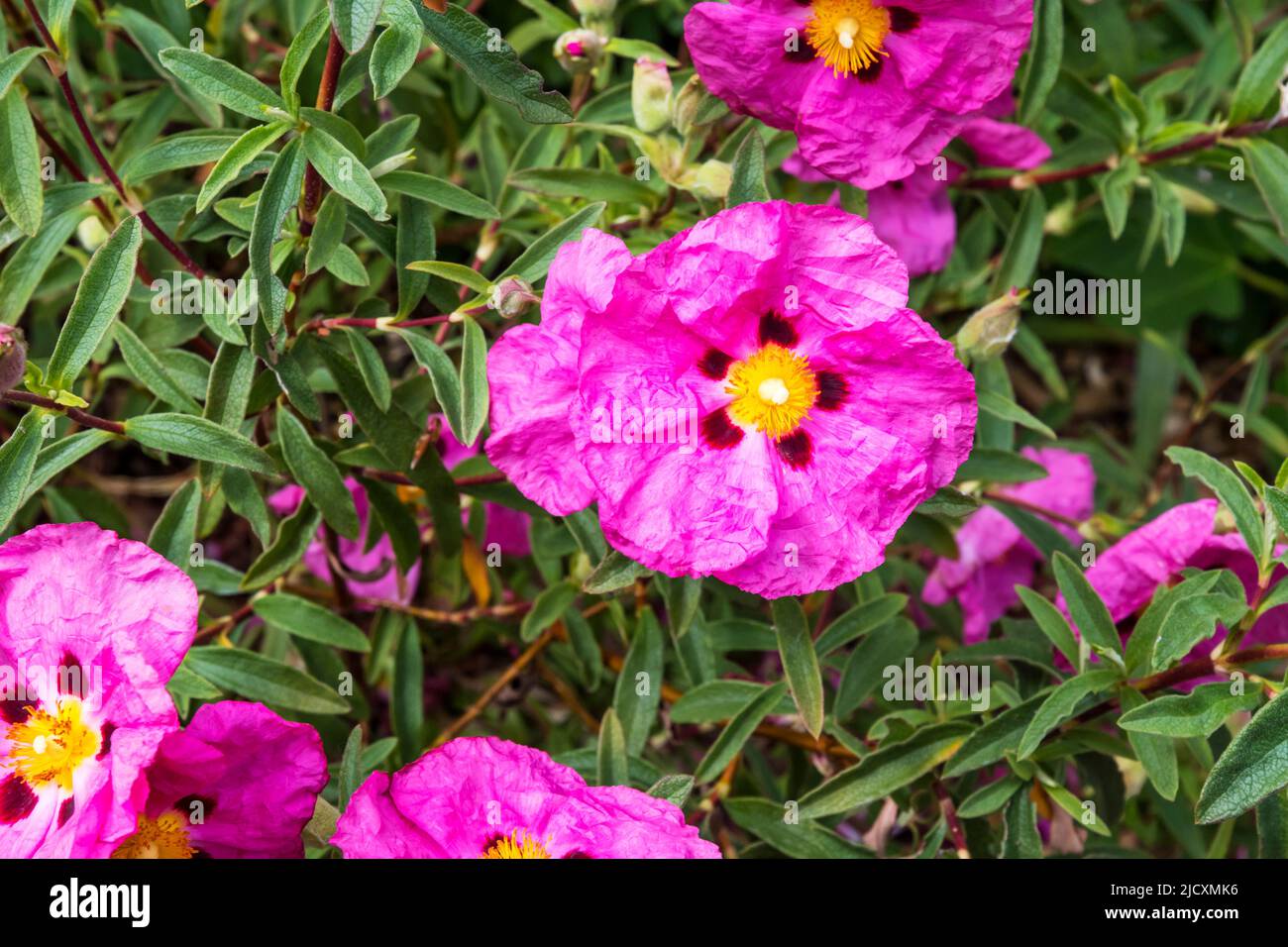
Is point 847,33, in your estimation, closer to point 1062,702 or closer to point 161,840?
point 1062,702

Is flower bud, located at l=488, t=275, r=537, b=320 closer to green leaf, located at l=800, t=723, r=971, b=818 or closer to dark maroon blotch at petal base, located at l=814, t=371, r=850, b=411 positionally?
dark maroon blotch at petal base, located at l=814, t=371, r=850, b=411

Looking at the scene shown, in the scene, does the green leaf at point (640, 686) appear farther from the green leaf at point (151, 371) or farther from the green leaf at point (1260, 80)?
the green leaf at point (1260, 80)

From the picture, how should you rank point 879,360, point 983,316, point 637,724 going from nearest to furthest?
point 879,360, point 983,316, point 637,724

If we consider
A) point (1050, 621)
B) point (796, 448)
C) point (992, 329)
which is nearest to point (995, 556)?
point (1050, 621)

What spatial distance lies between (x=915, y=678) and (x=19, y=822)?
5.01ft

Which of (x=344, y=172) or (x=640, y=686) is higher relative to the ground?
(x=344, y=172)

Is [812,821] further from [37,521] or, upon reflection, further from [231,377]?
[37,521]

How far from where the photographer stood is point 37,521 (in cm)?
318

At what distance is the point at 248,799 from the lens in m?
1.97

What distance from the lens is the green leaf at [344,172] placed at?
1.93 meters

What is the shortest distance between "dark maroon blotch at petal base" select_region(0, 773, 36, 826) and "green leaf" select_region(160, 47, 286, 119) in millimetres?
1003

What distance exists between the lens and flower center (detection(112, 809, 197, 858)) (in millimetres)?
1969

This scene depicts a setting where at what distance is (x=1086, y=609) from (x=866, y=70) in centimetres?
93
